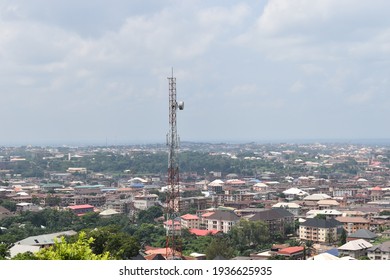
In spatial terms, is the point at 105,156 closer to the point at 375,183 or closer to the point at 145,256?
the point at 375,183

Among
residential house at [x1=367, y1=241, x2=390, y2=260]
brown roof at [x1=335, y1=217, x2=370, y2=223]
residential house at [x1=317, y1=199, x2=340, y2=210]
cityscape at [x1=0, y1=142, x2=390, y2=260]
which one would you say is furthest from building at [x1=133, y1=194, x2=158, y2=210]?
residential house at [x1=367, y1=241, x2=390, y2=260]

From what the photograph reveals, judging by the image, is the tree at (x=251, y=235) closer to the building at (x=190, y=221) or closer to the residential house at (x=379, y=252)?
the residential house at (x=379, y=252)

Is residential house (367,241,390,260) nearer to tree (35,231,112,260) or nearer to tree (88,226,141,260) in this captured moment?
tree (88,226,141,260)

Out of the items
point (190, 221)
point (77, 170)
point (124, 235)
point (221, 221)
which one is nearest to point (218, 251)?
point (124, 235)

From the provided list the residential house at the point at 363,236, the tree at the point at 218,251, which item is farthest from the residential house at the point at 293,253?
the residential house at the point at 363,236

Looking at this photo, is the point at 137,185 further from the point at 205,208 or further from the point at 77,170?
the point at 77,170

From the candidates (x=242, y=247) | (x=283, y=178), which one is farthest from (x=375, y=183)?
(x=242, y=247)

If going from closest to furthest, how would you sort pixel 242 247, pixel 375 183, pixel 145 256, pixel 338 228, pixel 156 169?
pixel 145 256 < pixel 242 247 < pixel 338 228 < pixel 375 183 < pixel 156 169
